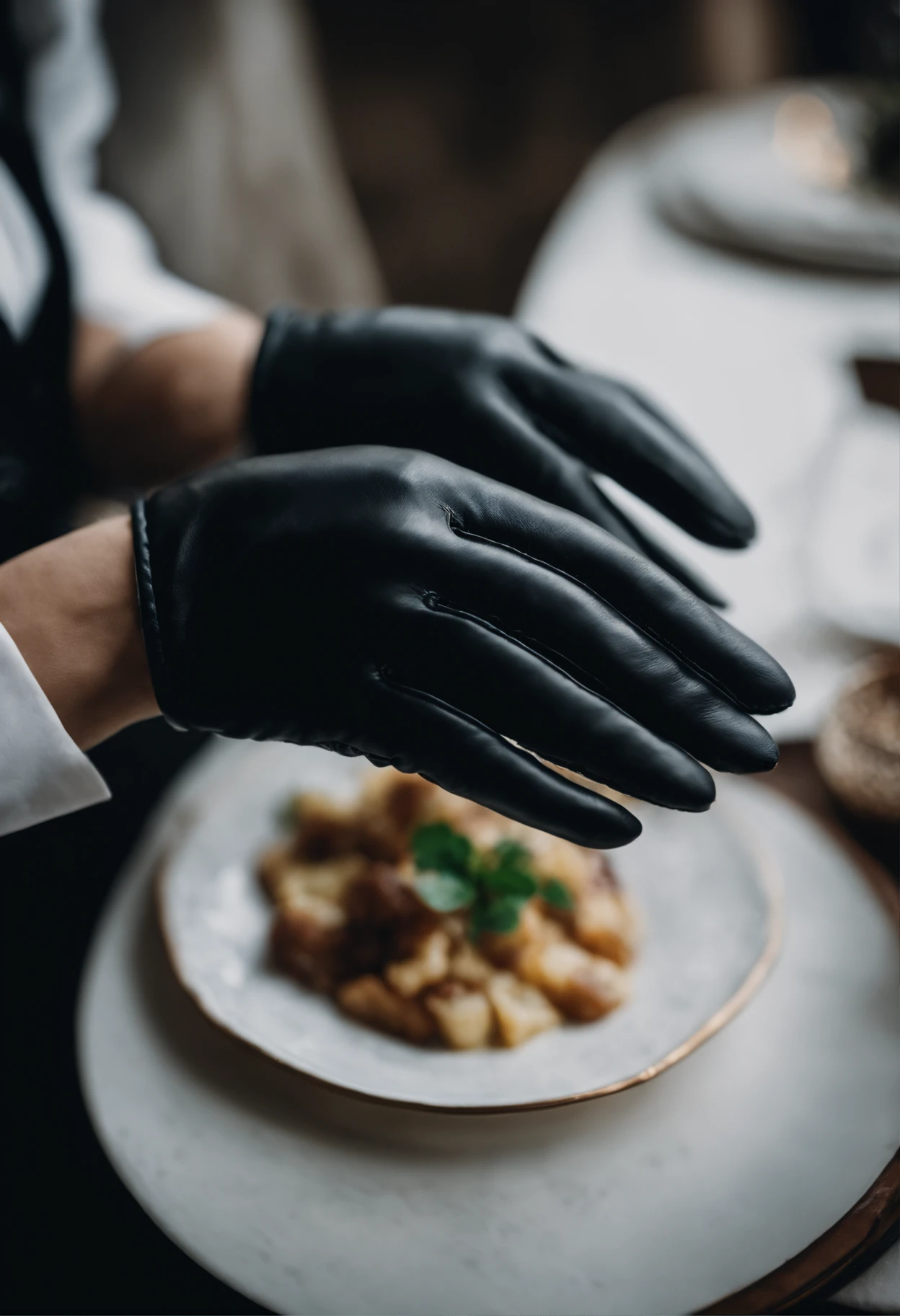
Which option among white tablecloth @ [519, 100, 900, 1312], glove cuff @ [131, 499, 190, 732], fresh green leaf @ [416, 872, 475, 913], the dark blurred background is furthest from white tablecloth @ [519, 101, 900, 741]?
the dark blurred background

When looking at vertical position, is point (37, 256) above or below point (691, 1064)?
above

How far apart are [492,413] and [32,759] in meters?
0.26

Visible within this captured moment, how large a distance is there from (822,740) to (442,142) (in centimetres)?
182

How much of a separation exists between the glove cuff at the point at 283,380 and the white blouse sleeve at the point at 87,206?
6.2 inches

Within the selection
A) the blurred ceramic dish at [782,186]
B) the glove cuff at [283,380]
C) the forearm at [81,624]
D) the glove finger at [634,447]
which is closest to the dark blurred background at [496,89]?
the blurred ceramic dish at [782,186]

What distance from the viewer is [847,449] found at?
62cm

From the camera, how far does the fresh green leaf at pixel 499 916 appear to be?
434 mm

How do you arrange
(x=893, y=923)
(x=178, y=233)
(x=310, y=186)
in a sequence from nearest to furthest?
1. (x=893, y=923)
2. (x=178, y=233)
3. (x=310, y=186)

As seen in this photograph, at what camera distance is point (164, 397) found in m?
0.68

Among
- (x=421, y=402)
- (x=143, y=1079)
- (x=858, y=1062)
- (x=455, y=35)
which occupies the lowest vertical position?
(x=143, y=1079)

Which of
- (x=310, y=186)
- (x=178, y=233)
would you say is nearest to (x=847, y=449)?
(x=178, y=233)

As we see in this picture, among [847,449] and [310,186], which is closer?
[847,449]

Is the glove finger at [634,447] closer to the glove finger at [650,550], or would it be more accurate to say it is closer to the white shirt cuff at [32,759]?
the glove finger at [650,550]

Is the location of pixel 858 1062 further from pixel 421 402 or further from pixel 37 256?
pixel 37 256
